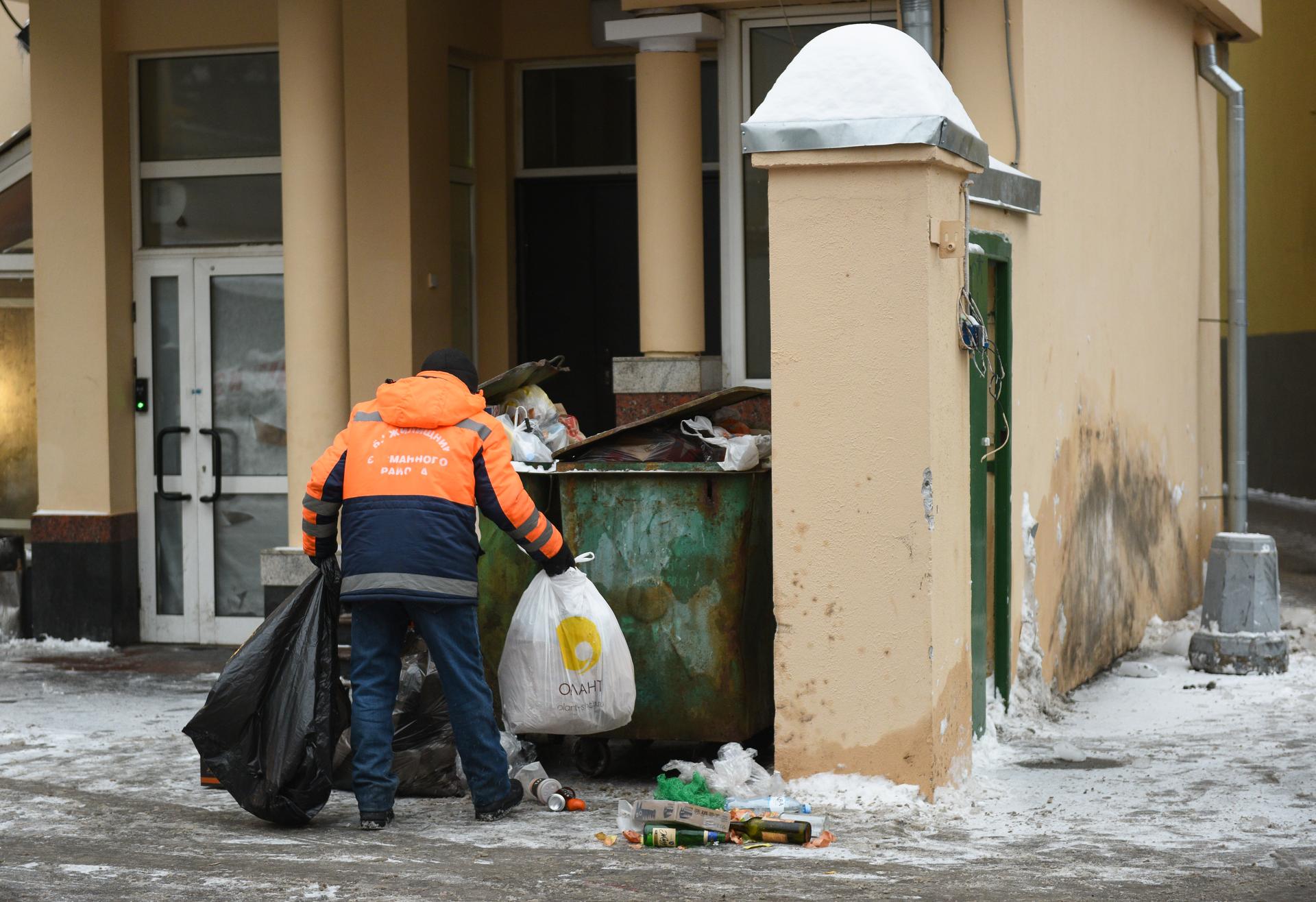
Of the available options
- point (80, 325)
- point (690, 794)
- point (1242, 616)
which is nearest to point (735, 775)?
point (690, 794)

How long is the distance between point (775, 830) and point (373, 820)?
138 cm

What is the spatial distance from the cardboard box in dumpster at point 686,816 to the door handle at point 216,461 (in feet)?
16.6

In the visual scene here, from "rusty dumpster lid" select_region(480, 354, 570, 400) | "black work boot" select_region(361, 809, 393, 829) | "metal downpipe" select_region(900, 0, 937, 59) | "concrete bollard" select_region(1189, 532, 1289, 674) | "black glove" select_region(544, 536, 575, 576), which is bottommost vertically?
"black work boot" select_region(361, 809, 393, 829)

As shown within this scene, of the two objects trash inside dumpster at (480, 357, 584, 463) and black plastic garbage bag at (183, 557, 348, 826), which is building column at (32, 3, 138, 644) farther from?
black plastic garbage bag at (183, 557, 348, 826)

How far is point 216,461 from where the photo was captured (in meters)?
9.94

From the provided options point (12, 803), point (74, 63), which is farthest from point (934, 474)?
point (74, 63)

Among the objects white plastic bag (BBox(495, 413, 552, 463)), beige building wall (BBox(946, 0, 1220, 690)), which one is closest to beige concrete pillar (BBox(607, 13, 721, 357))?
beige building wall (BBox(946, 0, 1220, 690))

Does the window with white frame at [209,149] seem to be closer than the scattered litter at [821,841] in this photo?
No

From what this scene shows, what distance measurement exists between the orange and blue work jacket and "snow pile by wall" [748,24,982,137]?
4.85 feet

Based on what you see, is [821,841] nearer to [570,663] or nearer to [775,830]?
[775,830]

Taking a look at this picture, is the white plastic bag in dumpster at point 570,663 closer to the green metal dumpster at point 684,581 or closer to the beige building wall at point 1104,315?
the green metal dumpster at point 684,581

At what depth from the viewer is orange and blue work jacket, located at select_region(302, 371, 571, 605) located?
570cm

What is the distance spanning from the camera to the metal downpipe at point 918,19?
7.73 meters

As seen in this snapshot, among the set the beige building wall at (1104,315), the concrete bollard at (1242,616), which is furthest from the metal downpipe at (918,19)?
the concrete bollard at (1242,616)
